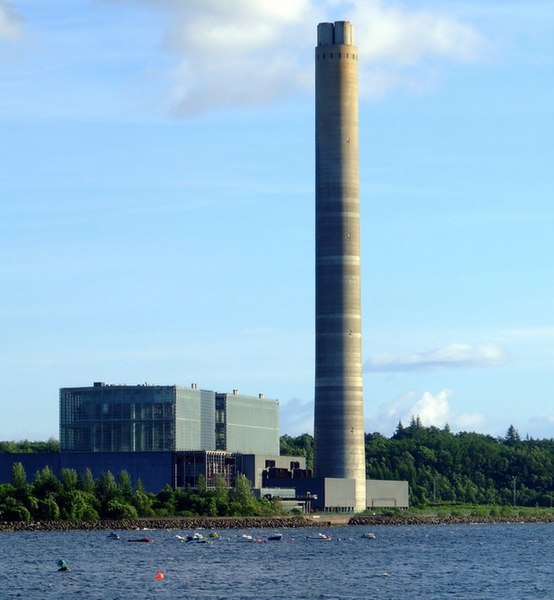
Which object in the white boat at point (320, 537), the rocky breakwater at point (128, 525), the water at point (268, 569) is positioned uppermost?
the rocky breakwater at point (128, 525)

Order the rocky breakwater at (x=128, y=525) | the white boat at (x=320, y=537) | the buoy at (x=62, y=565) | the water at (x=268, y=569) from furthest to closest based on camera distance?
1. the rocky breakwater at (x=128, y=525)
2. the white boat at (x=320, y=537)
3. the buoy at (x=62, y=565)
4. the water at (x=268, y=569)

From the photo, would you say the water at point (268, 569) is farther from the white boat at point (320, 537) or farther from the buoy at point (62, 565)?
the white boat at point (320, 537)

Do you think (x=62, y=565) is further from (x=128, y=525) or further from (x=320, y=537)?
(x=320, y=537)

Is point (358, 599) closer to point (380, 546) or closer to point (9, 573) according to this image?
point (9, 573)

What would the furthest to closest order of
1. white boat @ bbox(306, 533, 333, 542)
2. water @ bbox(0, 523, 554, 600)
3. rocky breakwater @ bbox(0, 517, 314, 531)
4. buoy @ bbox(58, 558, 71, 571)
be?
rocky breakwater @ bbox(0, 517, 314, 531)
white boat @ bbox(306, 533, 333, 542)
buoy @ bbox(58, 558, 71, 571)
water @ bbox(0, 523, 554, 600)

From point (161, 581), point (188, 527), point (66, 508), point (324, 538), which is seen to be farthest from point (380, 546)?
point (161, 581)

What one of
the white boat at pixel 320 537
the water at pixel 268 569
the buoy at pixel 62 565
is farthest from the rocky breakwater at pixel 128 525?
the buoy at pixel 62 565

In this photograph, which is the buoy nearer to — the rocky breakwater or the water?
the water

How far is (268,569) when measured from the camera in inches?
5192

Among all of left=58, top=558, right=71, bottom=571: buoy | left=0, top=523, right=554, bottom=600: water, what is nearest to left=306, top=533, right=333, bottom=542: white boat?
left=0, top=523, right=554, bottom=600: water

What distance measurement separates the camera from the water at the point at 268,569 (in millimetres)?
113000

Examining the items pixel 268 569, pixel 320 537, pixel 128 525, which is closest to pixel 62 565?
pixel 268 569

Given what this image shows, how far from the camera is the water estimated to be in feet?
371

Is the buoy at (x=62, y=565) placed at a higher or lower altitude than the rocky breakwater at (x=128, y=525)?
lower
